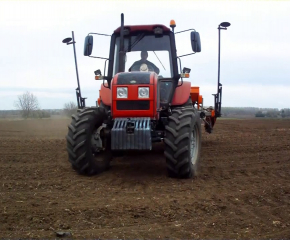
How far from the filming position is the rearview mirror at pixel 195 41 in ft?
24.5

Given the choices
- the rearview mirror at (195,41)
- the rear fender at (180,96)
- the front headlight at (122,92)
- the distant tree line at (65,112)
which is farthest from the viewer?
the distant tree line at (65,112)

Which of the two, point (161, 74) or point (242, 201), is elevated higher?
point (161, 74)

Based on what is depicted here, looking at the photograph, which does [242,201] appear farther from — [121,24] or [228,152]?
[228,152]

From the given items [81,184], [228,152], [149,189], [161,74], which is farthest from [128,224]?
[228,152]

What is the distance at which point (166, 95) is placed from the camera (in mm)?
7664

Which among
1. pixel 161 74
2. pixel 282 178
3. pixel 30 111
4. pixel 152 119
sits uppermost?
pixel 161 74

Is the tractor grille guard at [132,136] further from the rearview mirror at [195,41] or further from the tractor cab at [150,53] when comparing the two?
the rearview mirror at [195,41]

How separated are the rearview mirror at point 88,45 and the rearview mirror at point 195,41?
1.88 meters

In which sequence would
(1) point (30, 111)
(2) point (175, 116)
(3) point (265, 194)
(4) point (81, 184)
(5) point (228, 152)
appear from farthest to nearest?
(1) point (30, 111) → (5) point (228, 152) → (2) point (175, 116) → (4) point (81, 184) → (3) point (265, 194)

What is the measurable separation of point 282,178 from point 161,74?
2.87 metres

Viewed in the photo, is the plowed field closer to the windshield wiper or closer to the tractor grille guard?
the tractor grille guard

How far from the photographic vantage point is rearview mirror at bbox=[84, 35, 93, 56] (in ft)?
25.7

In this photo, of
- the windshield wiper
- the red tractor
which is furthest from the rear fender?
the windshield wiper

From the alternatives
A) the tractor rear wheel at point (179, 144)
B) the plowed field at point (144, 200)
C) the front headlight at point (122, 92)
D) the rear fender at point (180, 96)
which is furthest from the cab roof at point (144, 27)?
the plowed field at point (144, 200)
